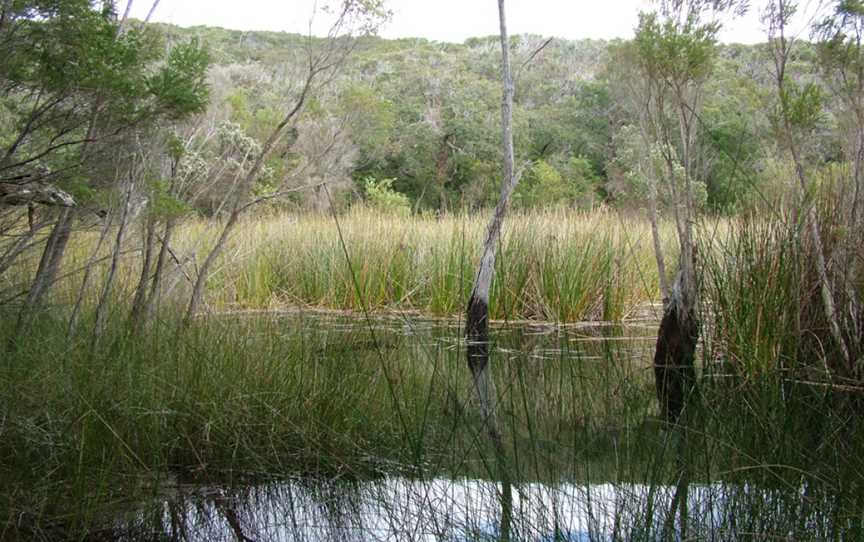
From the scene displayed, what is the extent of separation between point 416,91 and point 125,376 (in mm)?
21467

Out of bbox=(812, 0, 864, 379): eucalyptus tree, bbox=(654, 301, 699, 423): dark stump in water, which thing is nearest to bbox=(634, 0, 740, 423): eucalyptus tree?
bbox=(654, 301, 699, 423): dark stump in water

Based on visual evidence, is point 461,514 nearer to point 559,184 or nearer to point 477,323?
point 477,323

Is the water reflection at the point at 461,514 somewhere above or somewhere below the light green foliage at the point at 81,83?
below

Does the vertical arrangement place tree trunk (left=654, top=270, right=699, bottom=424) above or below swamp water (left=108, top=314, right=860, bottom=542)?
below

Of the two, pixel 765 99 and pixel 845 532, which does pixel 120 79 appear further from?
pixel 765 99

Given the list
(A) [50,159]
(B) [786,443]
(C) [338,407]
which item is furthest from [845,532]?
(A) [50,159]

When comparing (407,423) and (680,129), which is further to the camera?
(680,129)

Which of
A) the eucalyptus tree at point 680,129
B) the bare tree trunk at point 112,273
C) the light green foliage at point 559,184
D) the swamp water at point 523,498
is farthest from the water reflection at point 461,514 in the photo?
the light green foliage at point 559,184

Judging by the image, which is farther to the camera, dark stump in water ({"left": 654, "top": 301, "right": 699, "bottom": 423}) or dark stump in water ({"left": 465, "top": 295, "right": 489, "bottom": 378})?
dark stump in water ({"left": 465, "top": 295, "right": 489, "bottom": 378})

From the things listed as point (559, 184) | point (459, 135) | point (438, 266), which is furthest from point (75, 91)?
point (459, 135)

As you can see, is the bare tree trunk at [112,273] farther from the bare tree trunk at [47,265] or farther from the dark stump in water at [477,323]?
the dark stump in water at [477,323]

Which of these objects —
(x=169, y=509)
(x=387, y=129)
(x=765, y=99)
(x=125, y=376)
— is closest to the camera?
(x=169, y=509)

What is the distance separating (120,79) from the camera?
9.12 ft

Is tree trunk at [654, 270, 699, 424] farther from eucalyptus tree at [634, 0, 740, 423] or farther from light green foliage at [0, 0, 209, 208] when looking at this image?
light green foliage at [0, 0, 209, 208]
